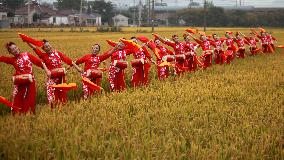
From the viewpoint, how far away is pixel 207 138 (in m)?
5.55

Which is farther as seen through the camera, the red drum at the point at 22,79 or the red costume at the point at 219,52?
the red costume at the point at 219,52

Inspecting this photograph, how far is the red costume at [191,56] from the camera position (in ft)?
49.1

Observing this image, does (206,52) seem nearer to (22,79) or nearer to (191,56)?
(191,56)

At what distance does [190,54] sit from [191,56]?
201mm

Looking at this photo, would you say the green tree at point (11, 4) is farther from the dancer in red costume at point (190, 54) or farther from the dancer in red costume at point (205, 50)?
the dancer in red costume at point (190, 54)

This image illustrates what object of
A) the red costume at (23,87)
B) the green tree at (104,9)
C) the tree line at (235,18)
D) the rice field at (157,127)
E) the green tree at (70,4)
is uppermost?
the green tree at (70,4)

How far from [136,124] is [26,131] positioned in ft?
5.46

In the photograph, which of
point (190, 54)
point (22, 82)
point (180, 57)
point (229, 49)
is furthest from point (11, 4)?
point (22, 82)

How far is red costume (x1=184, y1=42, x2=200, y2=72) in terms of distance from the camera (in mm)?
14969

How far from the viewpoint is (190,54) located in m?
15.1

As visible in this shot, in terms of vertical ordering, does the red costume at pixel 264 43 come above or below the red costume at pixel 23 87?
above

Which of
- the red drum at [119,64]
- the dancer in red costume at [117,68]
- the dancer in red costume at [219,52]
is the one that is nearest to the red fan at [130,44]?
the dancer in red costume at [117,68]

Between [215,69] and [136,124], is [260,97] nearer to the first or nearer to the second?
[136,124]

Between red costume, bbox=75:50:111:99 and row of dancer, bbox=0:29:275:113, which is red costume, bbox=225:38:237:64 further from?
red costume, bbox=75:50:111:99
